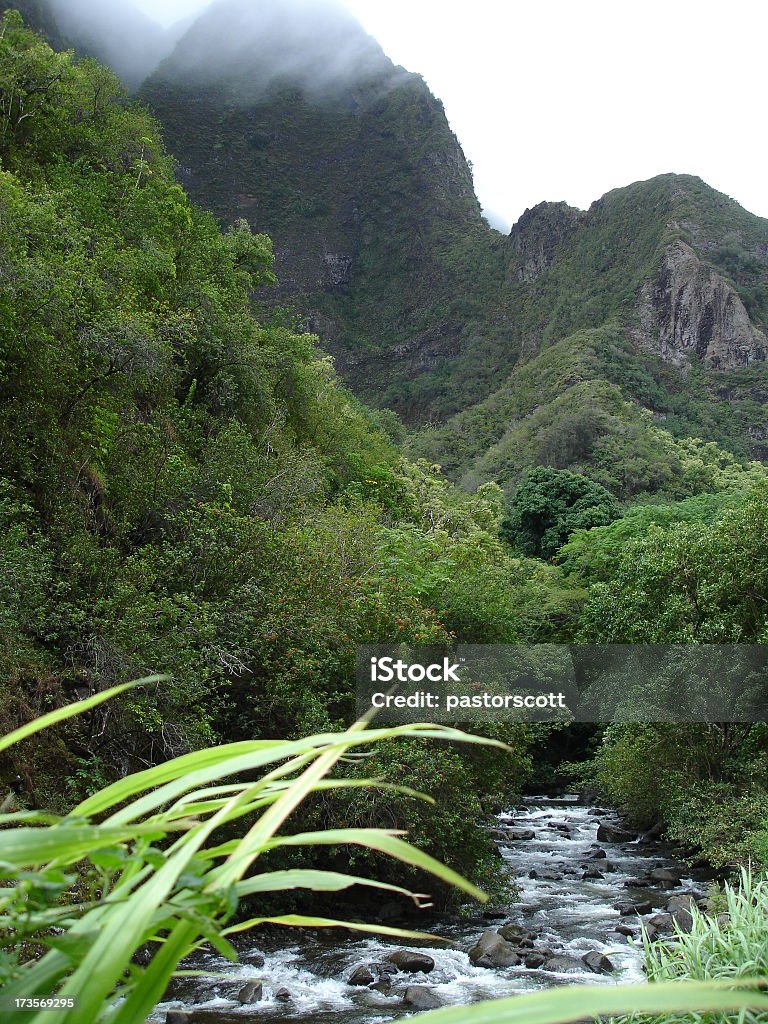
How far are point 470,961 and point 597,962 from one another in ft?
4.12

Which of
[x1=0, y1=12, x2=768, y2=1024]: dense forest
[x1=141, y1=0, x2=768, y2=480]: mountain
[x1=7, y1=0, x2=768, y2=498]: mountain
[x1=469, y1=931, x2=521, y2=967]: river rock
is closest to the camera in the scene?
[x1=469, y1=931, x2=521, y2=967]: river rock

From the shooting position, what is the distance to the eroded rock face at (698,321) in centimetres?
5891

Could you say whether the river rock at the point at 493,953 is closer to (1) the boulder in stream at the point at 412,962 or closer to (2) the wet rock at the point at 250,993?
(1) the boulder in stream at the point at 412,962

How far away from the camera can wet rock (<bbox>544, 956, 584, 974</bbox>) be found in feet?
25.9

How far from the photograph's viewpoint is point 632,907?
32.8 feet

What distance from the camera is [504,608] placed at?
1442cm

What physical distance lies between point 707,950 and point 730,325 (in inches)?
2448

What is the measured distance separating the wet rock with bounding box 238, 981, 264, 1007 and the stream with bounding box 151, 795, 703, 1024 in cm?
6

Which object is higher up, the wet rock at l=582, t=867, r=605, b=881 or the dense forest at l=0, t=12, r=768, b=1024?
the dense forest at l=0, t=12, r=768, b=1024

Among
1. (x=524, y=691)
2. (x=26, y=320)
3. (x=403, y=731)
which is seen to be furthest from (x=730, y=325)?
(x=403, y=731)

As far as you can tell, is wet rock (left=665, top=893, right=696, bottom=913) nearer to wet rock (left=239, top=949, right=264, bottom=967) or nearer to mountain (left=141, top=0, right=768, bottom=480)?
wet rock (left=239, top=949, right=264, bottom=967)

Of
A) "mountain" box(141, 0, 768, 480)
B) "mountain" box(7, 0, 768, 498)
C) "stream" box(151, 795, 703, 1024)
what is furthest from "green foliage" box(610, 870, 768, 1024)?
"mountain" box(141, 0, 768, 480)

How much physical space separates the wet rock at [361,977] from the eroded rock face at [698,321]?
5694 cm

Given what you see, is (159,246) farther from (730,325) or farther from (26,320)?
(730,325)
